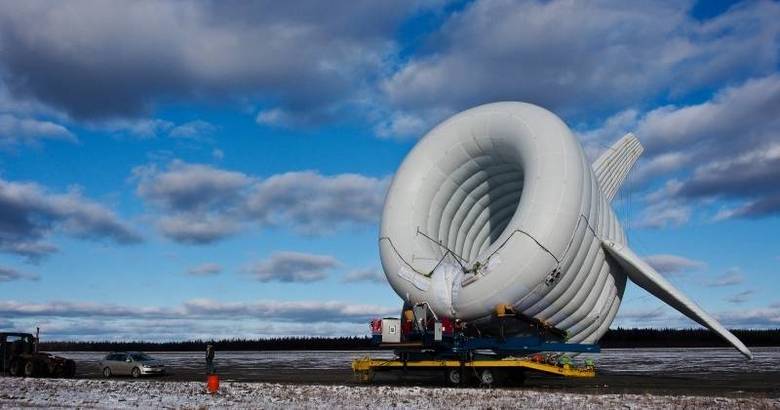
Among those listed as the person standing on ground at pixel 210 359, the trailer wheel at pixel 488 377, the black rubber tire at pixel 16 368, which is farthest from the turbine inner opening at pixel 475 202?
the black rubber tire at pixel 16 368

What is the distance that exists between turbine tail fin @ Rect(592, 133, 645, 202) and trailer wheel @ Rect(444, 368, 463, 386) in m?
11.0

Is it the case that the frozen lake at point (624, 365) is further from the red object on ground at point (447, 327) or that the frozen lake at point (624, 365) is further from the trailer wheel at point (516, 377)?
the red object on ground at point (447, 327)

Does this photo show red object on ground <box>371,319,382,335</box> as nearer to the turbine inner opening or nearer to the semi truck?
the turbine inner opening

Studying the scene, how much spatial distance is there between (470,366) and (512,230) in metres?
4.55

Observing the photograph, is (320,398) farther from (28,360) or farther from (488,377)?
→ (28,360)

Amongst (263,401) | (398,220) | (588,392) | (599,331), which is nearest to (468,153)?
(398,220)

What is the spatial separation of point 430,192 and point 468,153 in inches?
85.1

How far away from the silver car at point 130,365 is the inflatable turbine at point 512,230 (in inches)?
443

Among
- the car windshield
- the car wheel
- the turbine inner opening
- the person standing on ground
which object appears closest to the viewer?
the turbine inner opening

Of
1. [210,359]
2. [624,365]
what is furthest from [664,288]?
[210,359]

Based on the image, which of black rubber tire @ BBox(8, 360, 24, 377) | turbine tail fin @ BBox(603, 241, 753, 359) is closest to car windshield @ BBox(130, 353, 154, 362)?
black rubber tire @ BBox(8, 360, 24, 377)

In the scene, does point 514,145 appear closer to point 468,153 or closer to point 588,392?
point 468,153

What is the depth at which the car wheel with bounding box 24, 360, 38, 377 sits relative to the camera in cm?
3184

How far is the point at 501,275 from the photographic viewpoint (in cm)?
→ 2389
